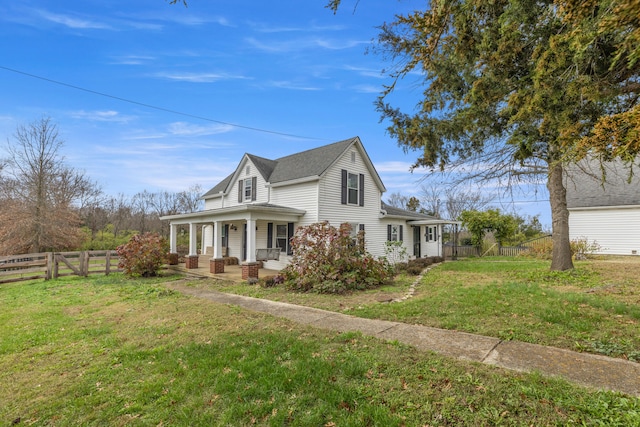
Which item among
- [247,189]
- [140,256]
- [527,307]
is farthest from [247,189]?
[527,307]

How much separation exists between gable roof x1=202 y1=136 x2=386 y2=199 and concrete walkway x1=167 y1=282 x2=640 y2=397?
9175 millimetres

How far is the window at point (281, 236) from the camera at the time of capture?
15.2 meters

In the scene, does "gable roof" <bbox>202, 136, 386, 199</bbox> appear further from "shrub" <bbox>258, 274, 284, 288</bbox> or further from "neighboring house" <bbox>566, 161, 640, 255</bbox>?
"neighboring house" <bbox>566, 161, 640, 255</bbox>

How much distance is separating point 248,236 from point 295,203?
3.56m

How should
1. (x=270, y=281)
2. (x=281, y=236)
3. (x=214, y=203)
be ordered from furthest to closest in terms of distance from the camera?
(x=214, y=203) → (x=281, y=236) → (x=270, y=281)

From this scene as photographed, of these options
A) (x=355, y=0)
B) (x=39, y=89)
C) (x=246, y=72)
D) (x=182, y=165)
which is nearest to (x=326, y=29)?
(x=355, y=0)

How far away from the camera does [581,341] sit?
13.6 ft

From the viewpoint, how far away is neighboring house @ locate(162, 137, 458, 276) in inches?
548

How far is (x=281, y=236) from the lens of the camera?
1544 cm

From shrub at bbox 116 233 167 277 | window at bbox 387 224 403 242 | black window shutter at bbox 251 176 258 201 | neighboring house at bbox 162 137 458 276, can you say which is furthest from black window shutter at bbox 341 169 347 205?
shrub at bbox 116 233 167 277

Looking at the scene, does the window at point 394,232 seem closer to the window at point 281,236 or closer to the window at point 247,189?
the window at point 281,236

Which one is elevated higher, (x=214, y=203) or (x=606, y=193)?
(x=606, y=193)

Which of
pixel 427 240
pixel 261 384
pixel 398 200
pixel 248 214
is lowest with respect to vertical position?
pixel 261 384

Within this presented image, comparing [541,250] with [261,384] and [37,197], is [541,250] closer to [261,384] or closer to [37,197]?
[261,384]
